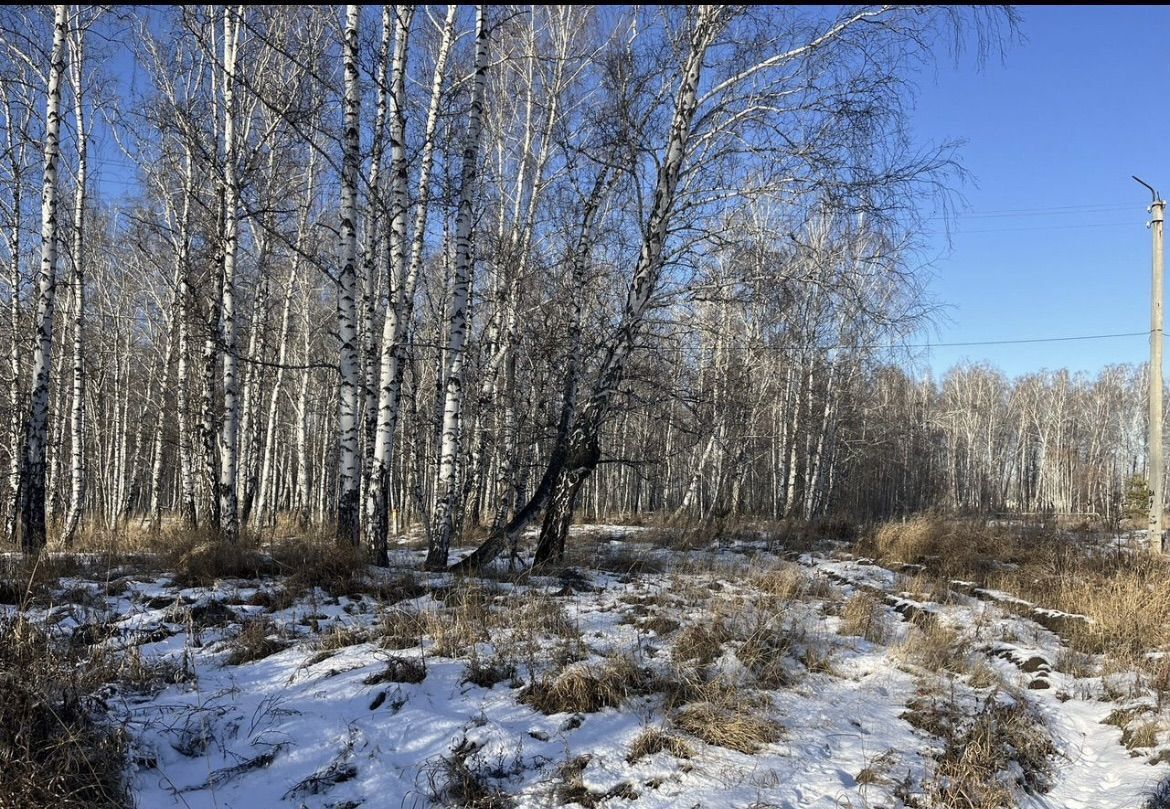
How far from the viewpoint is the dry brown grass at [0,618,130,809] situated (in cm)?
258

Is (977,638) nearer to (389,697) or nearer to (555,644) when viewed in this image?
(555,644)

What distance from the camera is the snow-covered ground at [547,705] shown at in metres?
3.16

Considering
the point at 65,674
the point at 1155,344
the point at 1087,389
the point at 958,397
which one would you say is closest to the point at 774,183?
the point at 65,674

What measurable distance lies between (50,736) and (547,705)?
240 centimetres

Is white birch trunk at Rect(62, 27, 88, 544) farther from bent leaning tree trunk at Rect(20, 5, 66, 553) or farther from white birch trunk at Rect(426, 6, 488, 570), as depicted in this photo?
white birch trunk at Rect(426, 6, 488, 570)

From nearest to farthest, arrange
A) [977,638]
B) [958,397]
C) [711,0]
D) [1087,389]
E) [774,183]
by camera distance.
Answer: [977,638], [711,0], [774,183], [958,397], [1087,389]

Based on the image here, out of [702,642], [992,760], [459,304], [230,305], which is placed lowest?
[992,760]

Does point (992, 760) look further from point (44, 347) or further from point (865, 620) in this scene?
point (44, 347)

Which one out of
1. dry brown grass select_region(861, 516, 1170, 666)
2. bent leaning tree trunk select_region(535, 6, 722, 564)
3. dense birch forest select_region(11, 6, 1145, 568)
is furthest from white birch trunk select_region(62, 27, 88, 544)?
dry brown grass select_region(861, 516, 1170, 666)

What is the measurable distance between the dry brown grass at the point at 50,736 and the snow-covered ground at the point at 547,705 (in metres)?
0.18

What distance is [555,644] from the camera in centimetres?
457

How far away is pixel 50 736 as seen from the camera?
2834 millimetres

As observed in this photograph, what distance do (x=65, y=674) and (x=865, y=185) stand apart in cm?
754

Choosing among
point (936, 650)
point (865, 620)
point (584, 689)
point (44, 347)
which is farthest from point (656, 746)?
point (44, 347)
